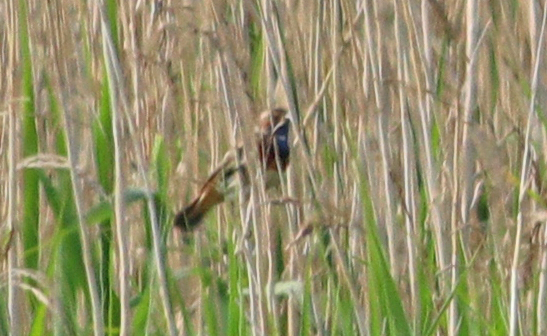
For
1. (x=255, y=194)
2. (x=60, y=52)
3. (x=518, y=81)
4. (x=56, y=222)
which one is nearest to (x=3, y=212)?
(x=56, y=222)

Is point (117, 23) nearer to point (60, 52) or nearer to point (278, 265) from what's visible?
point (60, 52)

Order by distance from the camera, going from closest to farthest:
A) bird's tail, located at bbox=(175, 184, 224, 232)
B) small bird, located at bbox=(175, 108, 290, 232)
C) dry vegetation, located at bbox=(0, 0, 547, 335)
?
dry vegetation, located at bbox=(0, 0, 547, 335), small bird, located at bbox=(175, 108, 290, 232), bird's tail, located at bbox=(175, 184, 224, 232)

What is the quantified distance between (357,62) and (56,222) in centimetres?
54

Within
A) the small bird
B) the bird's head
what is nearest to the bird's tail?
the small bird

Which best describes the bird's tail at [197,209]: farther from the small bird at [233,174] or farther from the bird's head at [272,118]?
the bird's head at [272,118]

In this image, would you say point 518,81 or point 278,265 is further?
point 278,265

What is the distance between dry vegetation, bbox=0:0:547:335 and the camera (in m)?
1.34

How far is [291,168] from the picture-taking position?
5.10 ft

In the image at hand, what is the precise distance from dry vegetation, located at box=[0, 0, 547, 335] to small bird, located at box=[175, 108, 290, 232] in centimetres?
3

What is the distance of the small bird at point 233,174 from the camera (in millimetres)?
1495

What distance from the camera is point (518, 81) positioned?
4.55ft

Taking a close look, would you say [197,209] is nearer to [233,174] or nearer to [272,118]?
[233,174]

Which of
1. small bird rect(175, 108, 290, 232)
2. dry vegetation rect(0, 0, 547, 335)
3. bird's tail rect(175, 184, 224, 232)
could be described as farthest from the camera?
bird's tail rect(175, 184, 224, 232)

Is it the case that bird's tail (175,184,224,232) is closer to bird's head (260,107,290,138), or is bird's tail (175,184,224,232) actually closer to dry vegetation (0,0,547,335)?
dry vegetation (0,0,547,335)
